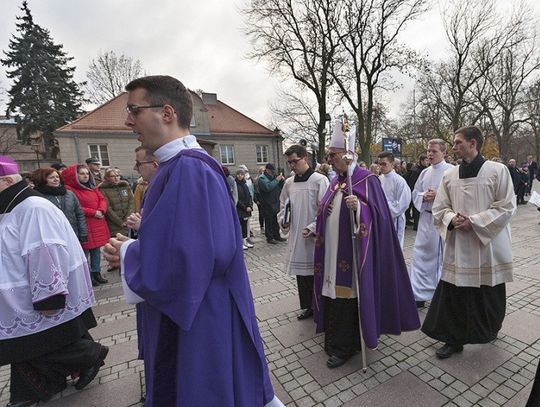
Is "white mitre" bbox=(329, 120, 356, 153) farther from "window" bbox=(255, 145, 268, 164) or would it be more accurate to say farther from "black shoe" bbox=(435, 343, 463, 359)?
"window" bbox=(255, 145, 268, 164)

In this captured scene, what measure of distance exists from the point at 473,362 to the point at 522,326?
→ 1117 millimetres

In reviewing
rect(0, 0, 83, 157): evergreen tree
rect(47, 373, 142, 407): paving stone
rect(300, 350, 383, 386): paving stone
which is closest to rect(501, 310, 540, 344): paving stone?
rect(300, 350, 383, 386): paving stone

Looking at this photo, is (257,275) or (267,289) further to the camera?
(257,275)

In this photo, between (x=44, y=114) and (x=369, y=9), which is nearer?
(x=369, y=9)

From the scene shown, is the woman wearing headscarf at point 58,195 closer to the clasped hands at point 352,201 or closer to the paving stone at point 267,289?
the paving stone at point 267,289

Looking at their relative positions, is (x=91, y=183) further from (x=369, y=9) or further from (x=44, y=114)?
(x=44, y=114)

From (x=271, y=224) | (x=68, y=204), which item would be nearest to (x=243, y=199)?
(x=271, y=224)

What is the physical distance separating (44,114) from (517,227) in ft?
116

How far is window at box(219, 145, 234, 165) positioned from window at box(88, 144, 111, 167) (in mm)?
9365

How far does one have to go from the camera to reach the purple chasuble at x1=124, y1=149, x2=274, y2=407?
133 cm

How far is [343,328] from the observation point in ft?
9.87

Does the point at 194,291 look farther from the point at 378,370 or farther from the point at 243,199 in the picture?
the point at 243,199

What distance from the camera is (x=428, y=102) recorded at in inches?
1088

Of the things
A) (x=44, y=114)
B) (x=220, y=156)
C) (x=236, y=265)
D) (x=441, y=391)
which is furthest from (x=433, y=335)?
(x=44, y=114)
